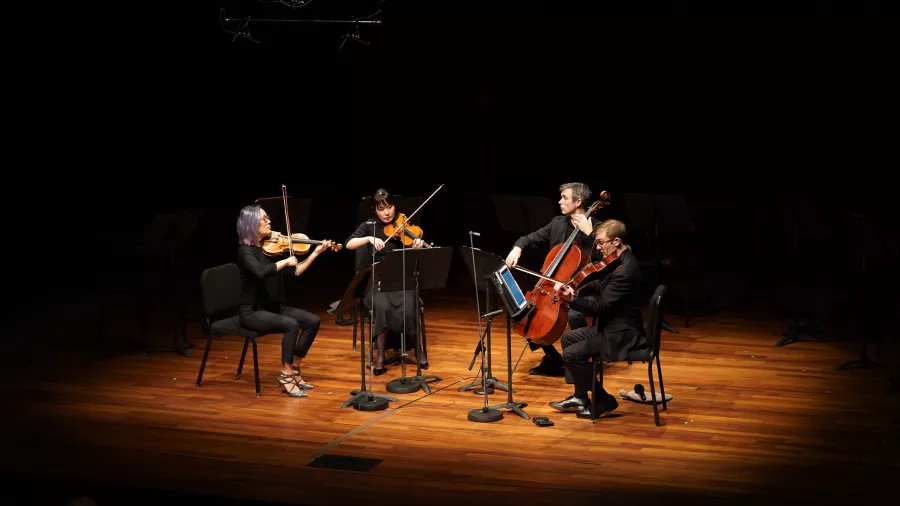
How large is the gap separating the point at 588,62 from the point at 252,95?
3301mm

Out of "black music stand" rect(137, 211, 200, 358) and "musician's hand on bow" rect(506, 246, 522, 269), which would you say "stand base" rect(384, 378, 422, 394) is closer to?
"musician's hand on bow" rect(506, 246, 522, 269)

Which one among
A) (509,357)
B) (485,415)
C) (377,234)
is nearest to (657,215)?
(377,234)

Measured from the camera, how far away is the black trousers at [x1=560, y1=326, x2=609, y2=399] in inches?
227

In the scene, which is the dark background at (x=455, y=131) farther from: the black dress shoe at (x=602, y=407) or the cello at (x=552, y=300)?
the black dress shoe at (x=602, y=407)

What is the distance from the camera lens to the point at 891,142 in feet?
30.7

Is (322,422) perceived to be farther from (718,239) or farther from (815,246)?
(815,246)

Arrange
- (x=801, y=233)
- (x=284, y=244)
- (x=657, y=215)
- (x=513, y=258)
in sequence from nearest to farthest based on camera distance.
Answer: (x=284, y=244)
(x=513, y=258)
(x=801, y=233)
(x=657, y=215)

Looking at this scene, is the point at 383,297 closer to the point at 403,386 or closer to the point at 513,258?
the point at 403,386

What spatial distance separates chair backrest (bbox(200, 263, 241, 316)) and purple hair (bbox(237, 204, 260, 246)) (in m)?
0.23

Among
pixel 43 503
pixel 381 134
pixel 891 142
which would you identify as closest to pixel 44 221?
pixel 381 134

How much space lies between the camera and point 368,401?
6.05 meters

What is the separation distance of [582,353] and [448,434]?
853 millimetres

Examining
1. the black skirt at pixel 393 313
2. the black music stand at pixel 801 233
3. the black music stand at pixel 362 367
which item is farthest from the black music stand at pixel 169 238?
the black music stand at pixel 801 233

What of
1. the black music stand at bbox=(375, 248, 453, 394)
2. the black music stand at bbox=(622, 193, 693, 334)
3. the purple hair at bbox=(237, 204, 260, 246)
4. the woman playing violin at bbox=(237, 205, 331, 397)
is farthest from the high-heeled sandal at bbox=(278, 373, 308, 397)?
the black music stand at bbox=(622, 193, 693, 334)
